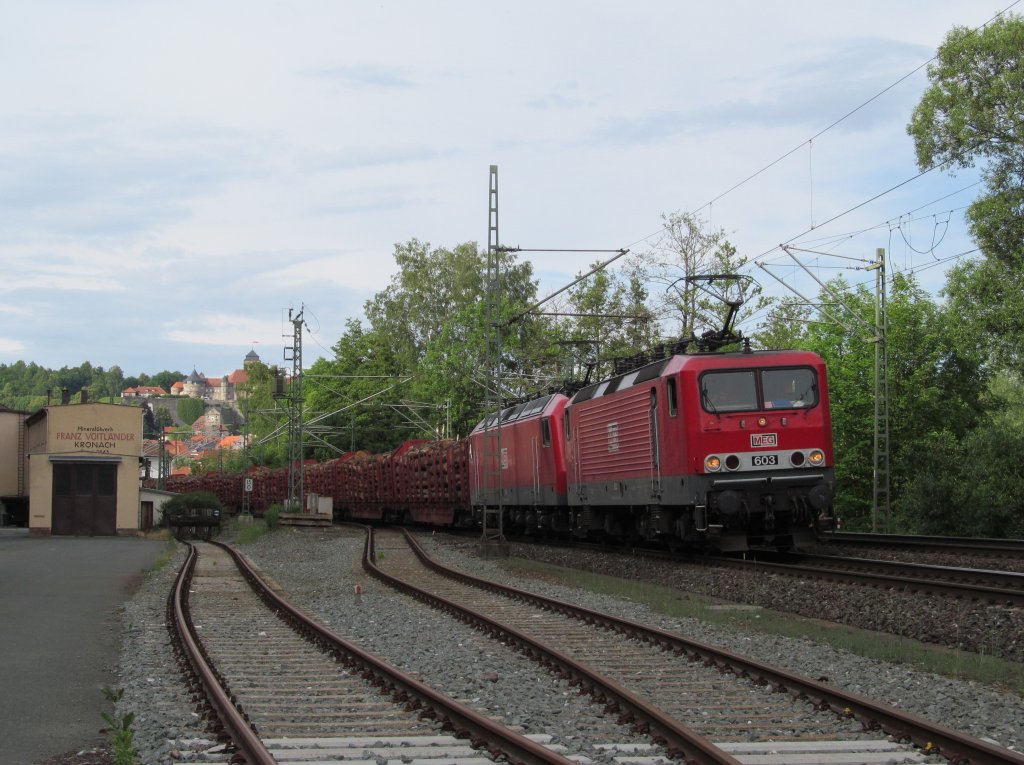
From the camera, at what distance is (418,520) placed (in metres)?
40.9

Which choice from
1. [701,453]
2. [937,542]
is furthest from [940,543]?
[701,453]

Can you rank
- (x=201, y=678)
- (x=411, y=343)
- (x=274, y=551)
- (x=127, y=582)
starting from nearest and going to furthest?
(x=201, y=678) < (x=127, y=582) < (x=274, y=551) < (x=411, y=343)

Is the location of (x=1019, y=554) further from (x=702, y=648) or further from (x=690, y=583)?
(x=702, y=648)

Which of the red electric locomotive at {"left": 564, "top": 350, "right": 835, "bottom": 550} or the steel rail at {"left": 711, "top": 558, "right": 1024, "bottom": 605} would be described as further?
the red electric locomotive at {"left": 564, "top": 350, "right": 835, "bottom": 550}

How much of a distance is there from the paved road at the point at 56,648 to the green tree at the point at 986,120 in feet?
76.0

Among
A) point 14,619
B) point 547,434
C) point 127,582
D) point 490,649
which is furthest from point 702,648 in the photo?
point 547,434

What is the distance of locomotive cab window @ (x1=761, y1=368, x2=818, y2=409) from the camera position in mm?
17375

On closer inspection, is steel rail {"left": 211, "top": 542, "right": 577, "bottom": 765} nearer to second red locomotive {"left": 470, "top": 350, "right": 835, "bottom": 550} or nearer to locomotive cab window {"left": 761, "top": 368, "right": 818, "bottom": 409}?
second red locomotive {"left": 470, "top": 350, "right": 835, "bottom": 550}

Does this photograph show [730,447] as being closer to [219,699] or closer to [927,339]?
[219,699]

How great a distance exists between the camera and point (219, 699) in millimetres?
7828

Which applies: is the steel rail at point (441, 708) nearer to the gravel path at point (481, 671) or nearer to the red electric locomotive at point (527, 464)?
the gravel path at point (481, 671)

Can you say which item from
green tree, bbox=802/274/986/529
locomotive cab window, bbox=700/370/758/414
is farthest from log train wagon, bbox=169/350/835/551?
green tree, bbox=802/274/986/529

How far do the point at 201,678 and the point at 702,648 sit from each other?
164 inches

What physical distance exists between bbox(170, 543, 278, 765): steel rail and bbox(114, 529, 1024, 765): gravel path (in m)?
0.17
